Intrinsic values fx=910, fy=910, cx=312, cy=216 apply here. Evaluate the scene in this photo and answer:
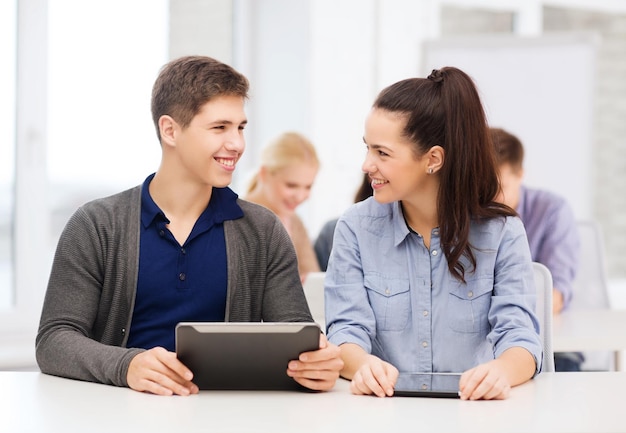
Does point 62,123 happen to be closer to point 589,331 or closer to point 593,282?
point 593,282

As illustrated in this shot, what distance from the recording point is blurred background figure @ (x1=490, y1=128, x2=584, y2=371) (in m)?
3.42

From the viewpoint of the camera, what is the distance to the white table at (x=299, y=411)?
1.40 meters

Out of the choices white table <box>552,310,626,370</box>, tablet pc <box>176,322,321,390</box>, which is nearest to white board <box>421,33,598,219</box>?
white table <box>552,310,626,370</box>

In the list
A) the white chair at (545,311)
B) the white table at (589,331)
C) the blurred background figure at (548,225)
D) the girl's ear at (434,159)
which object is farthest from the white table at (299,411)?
the blurred background figure at (548,225)

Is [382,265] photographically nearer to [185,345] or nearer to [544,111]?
[185,345]

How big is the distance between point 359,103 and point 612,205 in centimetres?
233

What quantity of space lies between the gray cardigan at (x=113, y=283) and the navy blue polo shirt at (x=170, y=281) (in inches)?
1.0

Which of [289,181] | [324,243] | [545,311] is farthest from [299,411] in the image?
[324,243]

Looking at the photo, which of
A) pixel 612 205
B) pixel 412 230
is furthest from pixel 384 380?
pixel 612 205

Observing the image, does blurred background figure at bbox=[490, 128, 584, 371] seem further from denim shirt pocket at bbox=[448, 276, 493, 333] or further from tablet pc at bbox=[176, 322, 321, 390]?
tablet pc at bbox=[176, 322, 321, 390]

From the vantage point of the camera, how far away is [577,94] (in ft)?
15.4

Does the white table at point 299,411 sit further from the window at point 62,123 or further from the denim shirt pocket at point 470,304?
the window at point 62,123

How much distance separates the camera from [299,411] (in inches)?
59.6

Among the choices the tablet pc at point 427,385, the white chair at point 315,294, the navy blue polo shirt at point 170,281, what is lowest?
the tablet pc at point 427,385
